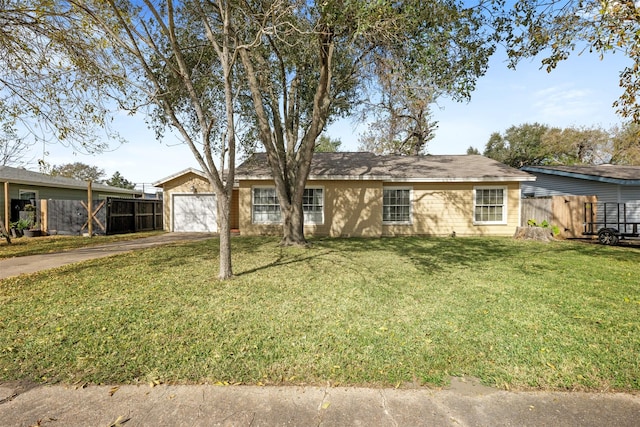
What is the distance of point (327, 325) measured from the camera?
12.8 feet

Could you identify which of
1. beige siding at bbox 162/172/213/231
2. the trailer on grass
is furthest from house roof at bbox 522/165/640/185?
beige siding at bbox 162/172/213/231

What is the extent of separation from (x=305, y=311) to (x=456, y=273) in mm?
3950

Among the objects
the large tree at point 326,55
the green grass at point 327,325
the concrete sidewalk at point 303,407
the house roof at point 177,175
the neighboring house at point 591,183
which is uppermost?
the large tree at point 326,55

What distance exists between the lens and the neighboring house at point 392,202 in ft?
44.4

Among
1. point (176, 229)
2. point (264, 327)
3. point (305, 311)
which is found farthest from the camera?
point (176, 229)

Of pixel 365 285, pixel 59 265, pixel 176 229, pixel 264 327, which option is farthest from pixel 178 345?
pixel 176 229

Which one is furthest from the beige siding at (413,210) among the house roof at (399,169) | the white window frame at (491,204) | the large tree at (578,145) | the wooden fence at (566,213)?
the large tree at (578,145)

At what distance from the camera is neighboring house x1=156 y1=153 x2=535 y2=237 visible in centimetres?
1352

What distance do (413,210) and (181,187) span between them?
12511 millimetres

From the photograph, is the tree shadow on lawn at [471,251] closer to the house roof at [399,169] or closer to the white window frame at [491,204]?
the white window frame at [491,204]

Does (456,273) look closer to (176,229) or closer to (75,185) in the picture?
(176,229)

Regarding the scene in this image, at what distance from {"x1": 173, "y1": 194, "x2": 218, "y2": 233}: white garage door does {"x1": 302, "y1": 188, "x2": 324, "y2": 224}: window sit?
19.9 feet

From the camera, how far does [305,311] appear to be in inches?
173

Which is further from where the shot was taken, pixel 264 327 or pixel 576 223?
pixel 576 223
